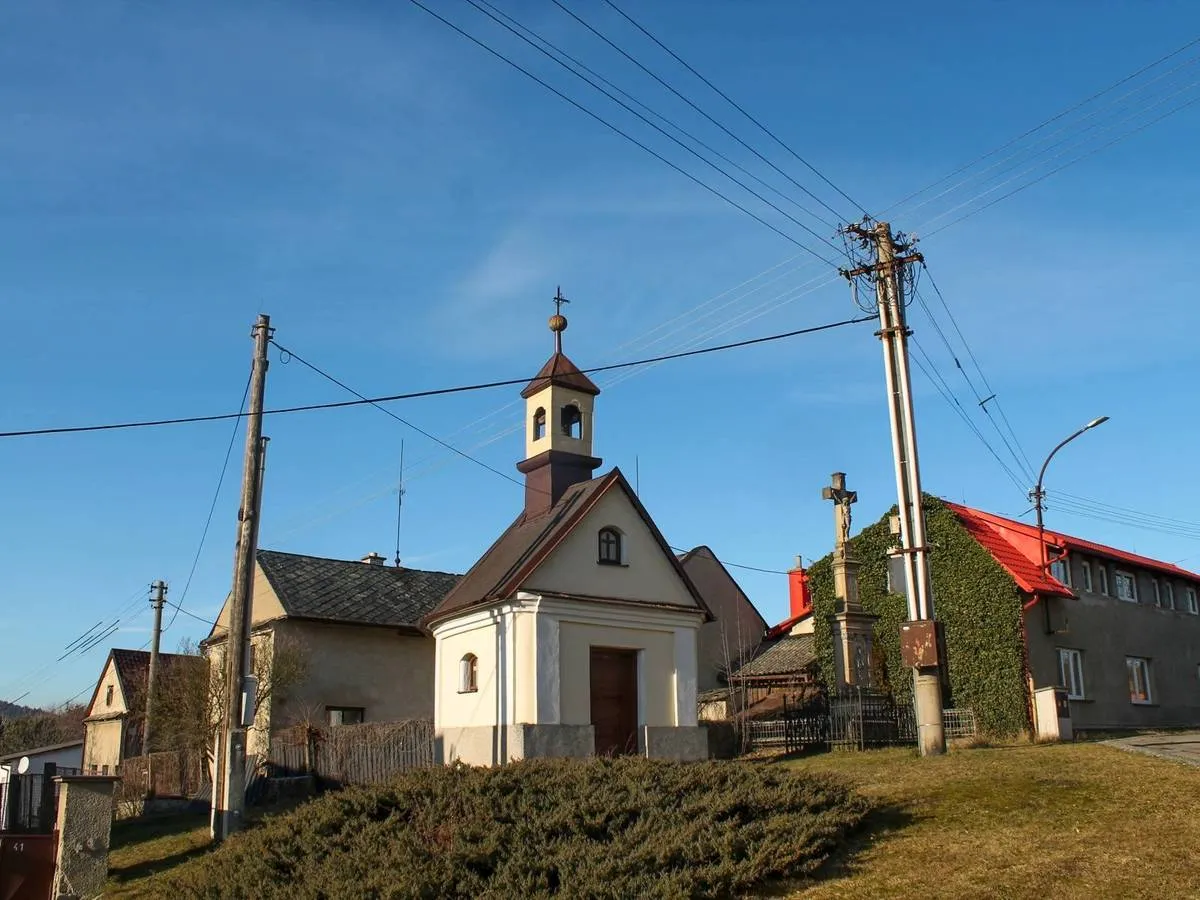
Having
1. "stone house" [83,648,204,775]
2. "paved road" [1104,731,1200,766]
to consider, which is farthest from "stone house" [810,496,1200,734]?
"stone house" [83,648,204,775]

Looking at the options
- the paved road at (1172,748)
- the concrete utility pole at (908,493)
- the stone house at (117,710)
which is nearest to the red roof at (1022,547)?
the paved road at (1172,748)

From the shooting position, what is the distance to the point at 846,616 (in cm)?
2750

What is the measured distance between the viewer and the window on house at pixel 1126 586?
34.3m

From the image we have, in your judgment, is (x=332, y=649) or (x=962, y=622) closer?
(x=332, y=649)

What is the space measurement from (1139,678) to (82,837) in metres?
30.5

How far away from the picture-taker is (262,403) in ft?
61.8

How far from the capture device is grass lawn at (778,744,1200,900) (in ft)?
31.9

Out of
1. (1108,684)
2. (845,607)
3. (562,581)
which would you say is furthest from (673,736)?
(1108,684)

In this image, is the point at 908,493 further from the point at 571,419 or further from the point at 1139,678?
the point at 1139,678

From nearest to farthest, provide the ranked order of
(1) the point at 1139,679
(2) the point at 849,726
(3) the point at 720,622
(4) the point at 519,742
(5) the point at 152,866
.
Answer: (5) the point at 152,866 < (4) the point at 519,742 < (2) the point at 849,726 < (1) the point at 1139,679 < (3) the point at 720,622

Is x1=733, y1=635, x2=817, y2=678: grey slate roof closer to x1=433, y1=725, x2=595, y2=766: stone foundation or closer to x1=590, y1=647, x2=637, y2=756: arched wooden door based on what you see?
x1=590, y1=647, x2=637, y2=756: arched wooden door

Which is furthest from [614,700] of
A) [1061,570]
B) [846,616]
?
[1061,570]

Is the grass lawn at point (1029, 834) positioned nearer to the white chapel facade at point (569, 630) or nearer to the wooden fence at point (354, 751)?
the white chapel facade at point (569, 630)

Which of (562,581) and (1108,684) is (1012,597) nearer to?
(1108,684)
